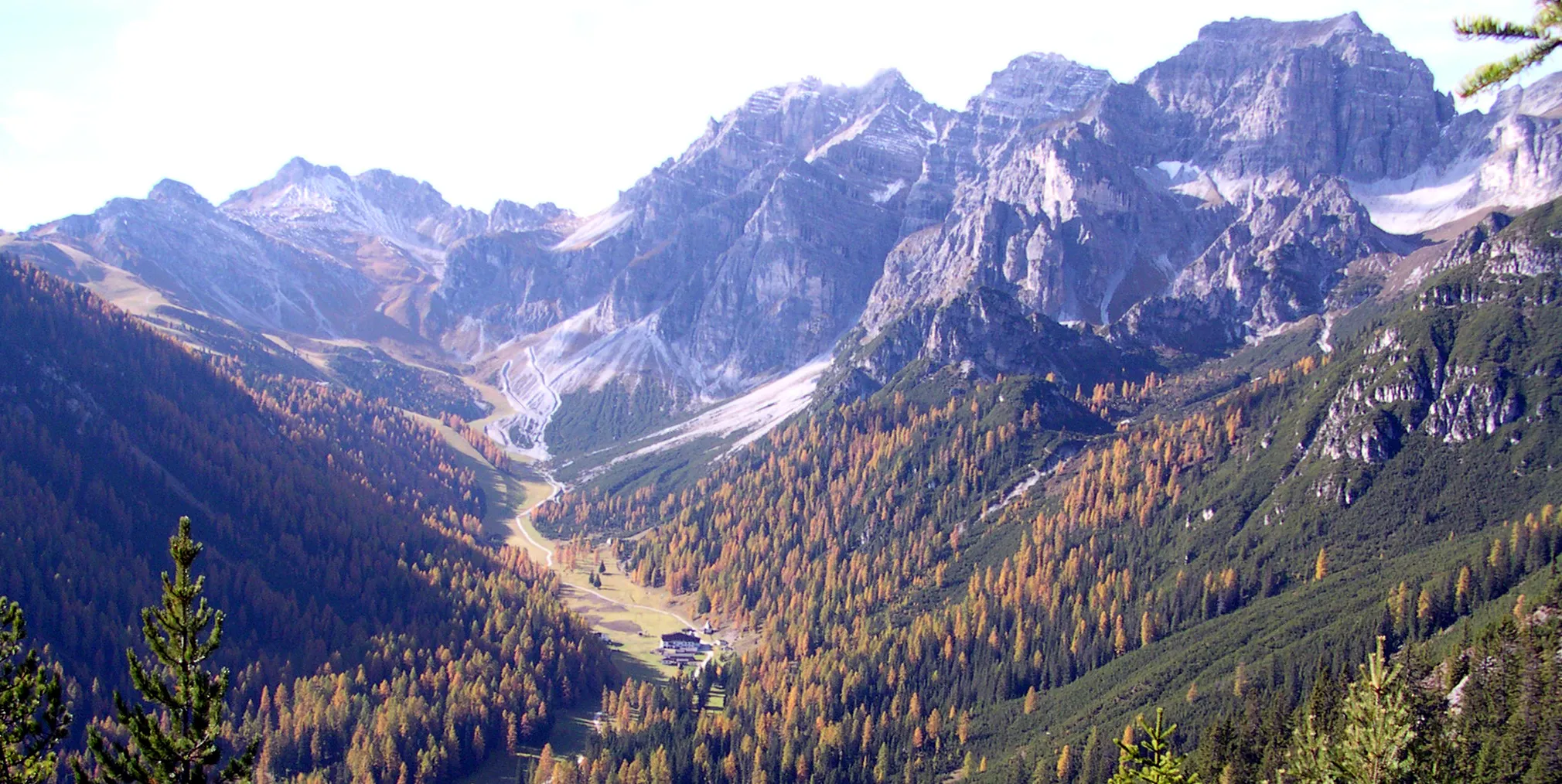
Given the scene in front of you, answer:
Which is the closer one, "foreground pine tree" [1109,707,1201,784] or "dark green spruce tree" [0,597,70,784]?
"dark green spruce tree" [0,597,70,784]

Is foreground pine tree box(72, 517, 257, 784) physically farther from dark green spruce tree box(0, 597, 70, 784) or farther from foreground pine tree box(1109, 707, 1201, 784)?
foreground pine tree box(1109, 707, 1201, 784)

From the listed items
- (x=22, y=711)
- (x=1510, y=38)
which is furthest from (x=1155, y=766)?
(x=22, y=711)

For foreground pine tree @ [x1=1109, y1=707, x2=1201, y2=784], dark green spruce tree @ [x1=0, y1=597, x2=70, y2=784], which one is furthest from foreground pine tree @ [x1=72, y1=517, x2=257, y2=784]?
foreground pine tree @ [x1=1109, y1=707, x2=1201, y2=784]

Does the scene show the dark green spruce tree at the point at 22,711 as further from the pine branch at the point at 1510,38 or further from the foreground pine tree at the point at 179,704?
the pine branch at the point at 1510,38

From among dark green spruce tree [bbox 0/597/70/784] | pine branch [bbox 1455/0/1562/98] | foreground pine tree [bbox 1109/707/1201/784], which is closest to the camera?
pine branch [bbox 1455/0/1562/98]

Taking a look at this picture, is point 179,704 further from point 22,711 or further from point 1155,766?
point 1155,766

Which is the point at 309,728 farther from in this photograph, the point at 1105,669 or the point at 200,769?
the point at 200,769
